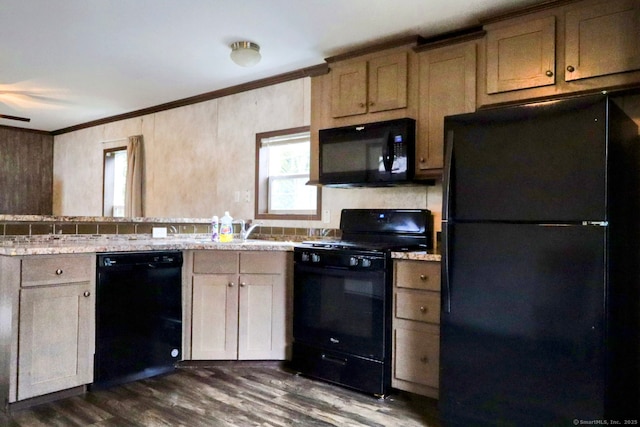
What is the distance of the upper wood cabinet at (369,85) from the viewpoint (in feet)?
9.67

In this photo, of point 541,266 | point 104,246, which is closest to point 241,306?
point 104,246

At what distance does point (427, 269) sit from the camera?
2496mm

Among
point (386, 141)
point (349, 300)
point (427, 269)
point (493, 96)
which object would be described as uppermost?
point (493, 96)

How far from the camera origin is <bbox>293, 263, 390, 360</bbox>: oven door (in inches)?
102

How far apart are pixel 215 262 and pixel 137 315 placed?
594 millimetres

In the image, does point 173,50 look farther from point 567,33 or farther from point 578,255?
point 578,255

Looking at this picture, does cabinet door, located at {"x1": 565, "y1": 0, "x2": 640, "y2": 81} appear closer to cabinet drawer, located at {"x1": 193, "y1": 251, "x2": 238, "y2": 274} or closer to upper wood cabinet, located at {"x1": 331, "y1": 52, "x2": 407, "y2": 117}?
upper wood cabinet, located at {"x1": 331, "y1": 52, "x2": 407, "y2": 117}

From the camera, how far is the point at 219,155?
443cm

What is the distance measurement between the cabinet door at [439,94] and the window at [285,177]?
3.65 feet

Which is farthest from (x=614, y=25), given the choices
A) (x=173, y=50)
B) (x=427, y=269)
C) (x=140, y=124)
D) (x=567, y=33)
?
(x=140, y=124)

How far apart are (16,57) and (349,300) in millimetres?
3325

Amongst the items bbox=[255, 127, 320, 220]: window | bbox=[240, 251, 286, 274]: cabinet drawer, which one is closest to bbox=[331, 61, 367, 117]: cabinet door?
bbox=[255, 127, 320, 220]: window

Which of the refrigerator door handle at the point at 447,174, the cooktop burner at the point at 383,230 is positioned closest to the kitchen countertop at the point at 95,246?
the cooktop burner at the point at 383,230

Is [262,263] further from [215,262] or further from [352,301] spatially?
[352,301]
